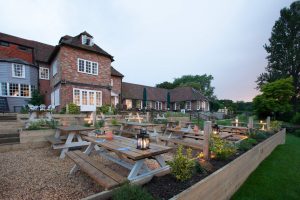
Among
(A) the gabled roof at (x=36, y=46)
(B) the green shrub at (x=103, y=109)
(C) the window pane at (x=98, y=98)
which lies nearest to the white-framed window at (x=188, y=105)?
(C) the window pane at (x=98, y=98)

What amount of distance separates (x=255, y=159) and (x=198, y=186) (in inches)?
140

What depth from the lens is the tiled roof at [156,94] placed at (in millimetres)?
25094

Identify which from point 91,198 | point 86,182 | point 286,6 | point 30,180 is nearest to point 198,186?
point 91,198

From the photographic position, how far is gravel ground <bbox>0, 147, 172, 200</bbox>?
2775 mm

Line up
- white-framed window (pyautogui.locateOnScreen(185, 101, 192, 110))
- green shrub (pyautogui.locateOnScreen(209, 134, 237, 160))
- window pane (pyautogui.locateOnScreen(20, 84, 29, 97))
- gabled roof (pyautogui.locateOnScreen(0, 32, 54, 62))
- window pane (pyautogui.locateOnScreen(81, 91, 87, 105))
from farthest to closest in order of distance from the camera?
white-framed window (pyautogui.locateOnScreen(185, 101, 192, 110)) < gabled roof (pyautogui.locateOnScreen(0, 32, 54, 62)) < window pane (pyautogui.locateOnScreen(20, 84, 29, 97)) < window pane (pyautogui.locateOnScreen(81, 91, 87, 105)) < green shrub (pyautogui.locateOnScreen(209, 134, 237, 160))

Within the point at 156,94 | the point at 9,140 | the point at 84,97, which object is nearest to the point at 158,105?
the point at 156,94

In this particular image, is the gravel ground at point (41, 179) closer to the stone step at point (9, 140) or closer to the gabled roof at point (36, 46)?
the stone step at point (9, 140)

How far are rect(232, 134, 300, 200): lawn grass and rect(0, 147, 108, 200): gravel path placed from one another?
3.21 m

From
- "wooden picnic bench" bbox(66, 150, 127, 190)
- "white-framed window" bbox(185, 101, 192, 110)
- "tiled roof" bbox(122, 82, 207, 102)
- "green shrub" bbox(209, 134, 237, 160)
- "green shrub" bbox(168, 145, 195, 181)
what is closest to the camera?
"wooden picnic bench" bbox(66, 150, 127, 190)

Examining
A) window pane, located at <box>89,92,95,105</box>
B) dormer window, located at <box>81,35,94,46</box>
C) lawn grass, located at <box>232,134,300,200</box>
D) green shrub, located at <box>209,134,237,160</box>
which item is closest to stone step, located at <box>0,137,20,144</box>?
green shrub, located at <box>209,134,237,160</box>

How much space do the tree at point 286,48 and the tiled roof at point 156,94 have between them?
12044 millimetres

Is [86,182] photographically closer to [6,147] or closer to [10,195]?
[10,195]

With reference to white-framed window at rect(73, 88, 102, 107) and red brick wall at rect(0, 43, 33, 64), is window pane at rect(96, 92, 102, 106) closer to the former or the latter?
white-framed window at rect(73, 88, 102, 107)

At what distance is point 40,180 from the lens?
10.8ft
